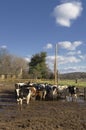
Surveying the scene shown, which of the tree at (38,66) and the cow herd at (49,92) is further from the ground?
the tree at (38,66)

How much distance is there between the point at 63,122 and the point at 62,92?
14.6 m

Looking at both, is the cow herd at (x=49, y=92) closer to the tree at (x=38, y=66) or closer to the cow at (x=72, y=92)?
the cow at (x=72, y=92)

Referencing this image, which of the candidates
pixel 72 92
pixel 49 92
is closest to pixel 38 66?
pixel 72 92

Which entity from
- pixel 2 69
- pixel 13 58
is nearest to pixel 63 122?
pixel 2 69

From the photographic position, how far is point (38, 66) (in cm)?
6844

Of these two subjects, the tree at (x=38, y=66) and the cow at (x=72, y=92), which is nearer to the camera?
the cow at (x=72, y=92)

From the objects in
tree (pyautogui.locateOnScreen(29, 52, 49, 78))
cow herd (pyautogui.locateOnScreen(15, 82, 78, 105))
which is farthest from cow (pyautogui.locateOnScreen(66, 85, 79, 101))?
tree (pyautogui.locateOnScreen(29, 52, 49, 78))

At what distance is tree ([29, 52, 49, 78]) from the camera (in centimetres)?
6812

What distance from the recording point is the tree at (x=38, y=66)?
224 ft

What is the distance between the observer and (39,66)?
68750 millimetres

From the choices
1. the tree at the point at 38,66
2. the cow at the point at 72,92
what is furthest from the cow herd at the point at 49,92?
the tree at the point at 38,66

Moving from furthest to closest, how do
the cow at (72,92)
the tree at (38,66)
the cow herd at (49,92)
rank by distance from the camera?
the tree at (38,66), the cow at (72,92), the cow herd at (49,92)

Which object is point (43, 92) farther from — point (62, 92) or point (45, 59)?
point (45, 59)

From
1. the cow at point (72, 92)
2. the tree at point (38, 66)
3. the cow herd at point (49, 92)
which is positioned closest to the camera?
the cow herd at point (49, 92)
